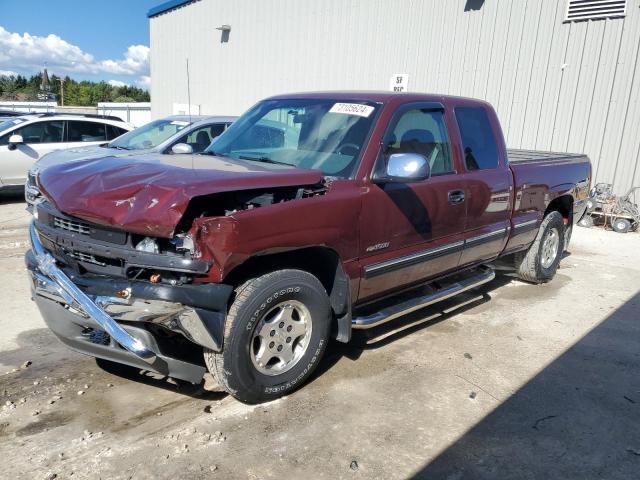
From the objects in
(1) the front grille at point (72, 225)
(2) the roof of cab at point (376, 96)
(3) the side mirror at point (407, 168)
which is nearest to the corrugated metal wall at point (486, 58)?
(2) the roof of cab at point (376, 96)

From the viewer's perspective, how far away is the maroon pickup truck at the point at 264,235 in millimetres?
2896

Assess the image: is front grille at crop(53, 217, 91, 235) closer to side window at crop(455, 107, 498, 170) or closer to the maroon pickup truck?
the maroon pickup truck

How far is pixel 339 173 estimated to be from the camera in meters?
3.68

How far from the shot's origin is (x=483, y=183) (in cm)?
472

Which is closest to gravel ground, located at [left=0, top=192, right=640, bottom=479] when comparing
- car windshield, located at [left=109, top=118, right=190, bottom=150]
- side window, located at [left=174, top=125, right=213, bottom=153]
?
side window, located at [left=174, top=125, right=213, bottom=153]

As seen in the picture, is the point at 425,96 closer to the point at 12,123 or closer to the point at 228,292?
the point at 228,292

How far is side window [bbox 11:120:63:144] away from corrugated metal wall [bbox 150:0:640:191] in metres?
6.96

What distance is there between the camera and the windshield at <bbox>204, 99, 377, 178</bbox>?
3.80 meters

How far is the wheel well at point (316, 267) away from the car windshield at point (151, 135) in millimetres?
5260

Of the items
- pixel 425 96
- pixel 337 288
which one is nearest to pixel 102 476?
pixel 337 288

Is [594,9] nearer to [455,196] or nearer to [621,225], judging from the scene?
[621,225]

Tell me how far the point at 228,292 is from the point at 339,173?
3.98ft

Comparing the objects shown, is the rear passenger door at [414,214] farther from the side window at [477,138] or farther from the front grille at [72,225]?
the front grille at [72,225]

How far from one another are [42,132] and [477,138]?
9.00 meters
